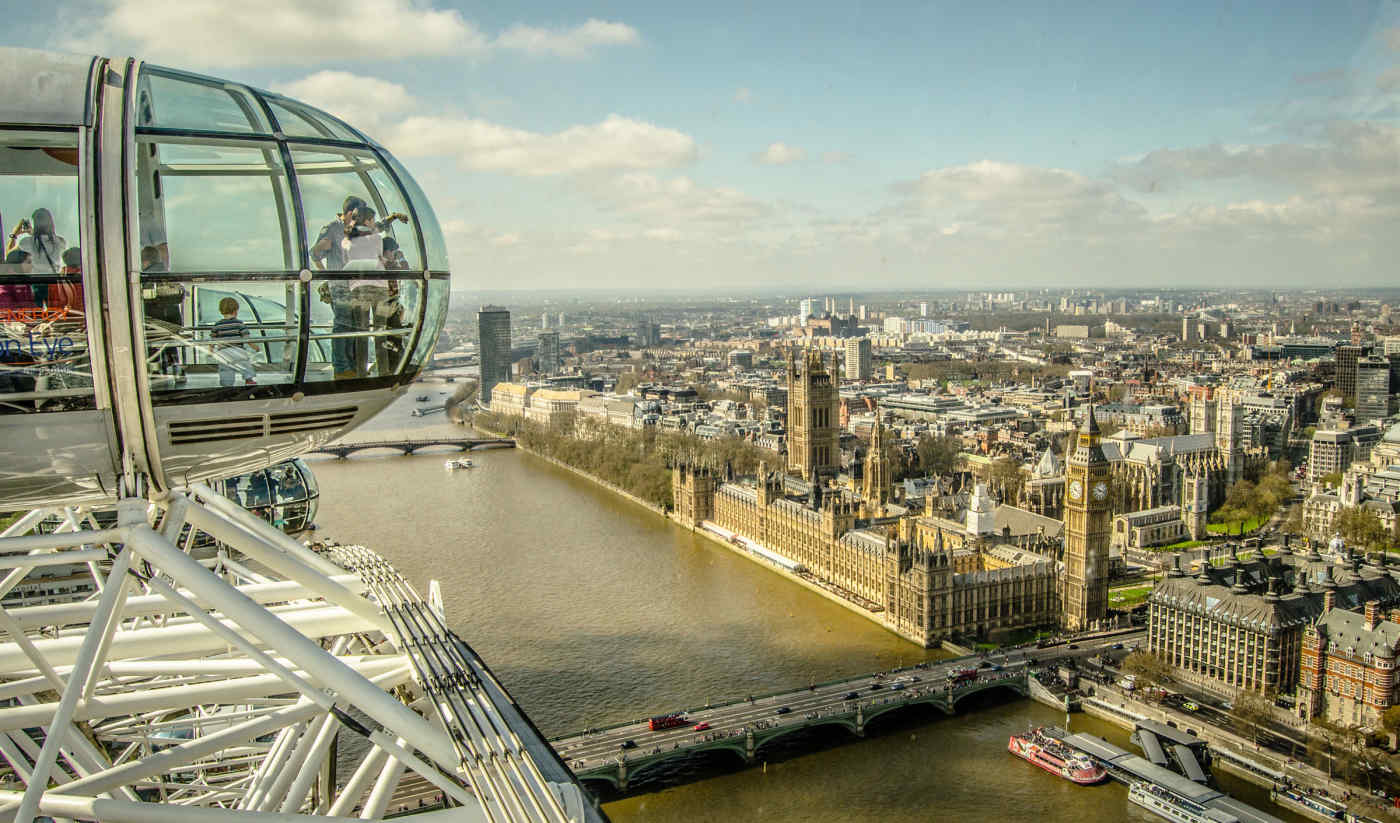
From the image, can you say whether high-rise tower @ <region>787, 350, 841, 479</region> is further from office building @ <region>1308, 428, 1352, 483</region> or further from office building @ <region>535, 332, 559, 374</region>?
office building @ <region>535, 332, 559, 374</region>

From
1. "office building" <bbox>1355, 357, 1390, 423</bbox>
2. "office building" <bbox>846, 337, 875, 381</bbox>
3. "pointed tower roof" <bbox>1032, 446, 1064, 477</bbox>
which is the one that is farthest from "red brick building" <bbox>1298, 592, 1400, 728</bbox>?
"office building" <bbox>846, 337, 875, 381</bbox>

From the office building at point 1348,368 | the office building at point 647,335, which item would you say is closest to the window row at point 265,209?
the office building at point 1348,368

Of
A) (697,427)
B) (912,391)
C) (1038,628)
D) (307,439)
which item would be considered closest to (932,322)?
(912,391)

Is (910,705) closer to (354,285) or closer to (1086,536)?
(1086,536)

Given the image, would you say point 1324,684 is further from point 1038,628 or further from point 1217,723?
point 1038,628

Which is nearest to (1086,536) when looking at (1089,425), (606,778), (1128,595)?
(1089,425)

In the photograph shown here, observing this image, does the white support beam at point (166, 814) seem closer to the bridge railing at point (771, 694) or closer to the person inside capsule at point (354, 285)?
the person inside capsule at point (354, 285)
